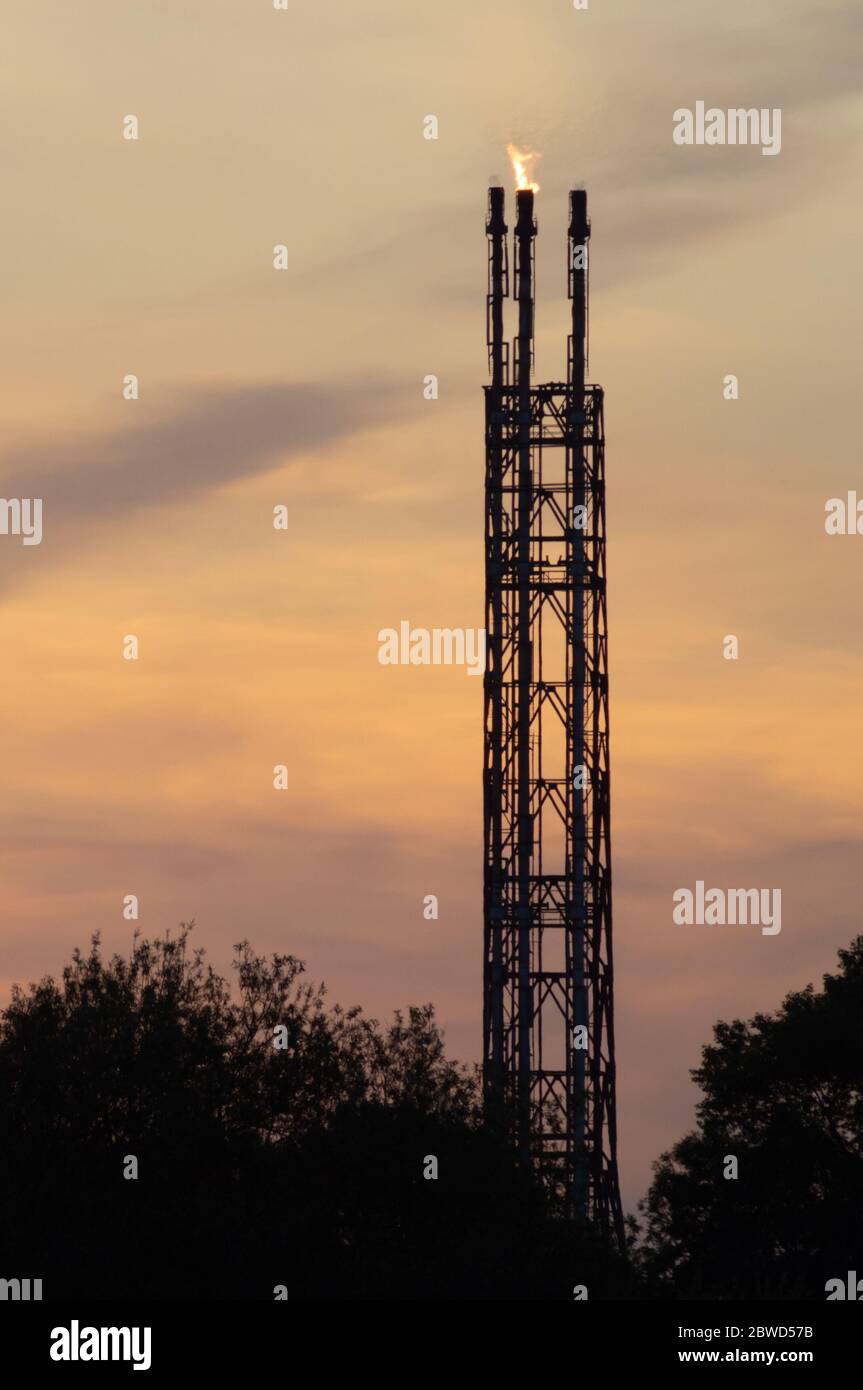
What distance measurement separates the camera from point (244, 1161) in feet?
194

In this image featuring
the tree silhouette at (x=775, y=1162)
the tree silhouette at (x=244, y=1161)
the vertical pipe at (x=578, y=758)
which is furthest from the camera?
the tree silhouette at (x=775, y=1162)

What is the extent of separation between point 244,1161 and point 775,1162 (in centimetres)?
3046

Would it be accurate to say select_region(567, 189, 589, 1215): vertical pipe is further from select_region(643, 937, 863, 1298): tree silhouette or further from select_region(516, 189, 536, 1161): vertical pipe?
select_region(643, 937, 863, 1298): tree silhouette

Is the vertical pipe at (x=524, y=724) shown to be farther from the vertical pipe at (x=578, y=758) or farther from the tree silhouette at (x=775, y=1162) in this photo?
the tree silhouette at (x=775, y=1162)

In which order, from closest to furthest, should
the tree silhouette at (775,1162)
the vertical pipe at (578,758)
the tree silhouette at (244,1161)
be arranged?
the tree silhouette at (244,1161) → the vertical pipe at (578,758) → the tree silhouette at (775,1162)

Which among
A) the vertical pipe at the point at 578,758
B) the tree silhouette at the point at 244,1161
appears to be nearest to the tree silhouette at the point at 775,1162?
the vertical pipe at the point at 578,758

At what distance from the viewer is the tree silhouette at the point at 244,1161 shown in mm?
57156

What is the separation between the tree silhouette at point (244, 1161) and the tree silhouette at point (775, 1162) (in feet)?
74.3

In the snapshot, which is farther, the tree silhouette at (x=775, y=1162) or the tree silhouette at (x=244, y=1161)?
the tree silhouette at (x=775, y=1162)

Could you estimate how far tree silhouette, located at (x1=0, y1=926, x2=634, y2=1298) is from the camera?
188 ft

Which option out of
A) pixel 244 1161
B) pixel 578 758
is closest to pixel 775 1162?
pixel 578 758

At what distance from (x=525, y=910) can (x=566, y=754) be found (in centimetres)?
467

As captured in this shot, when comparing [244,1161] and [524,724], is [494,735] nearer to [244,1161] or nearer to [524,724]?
[524,724]
